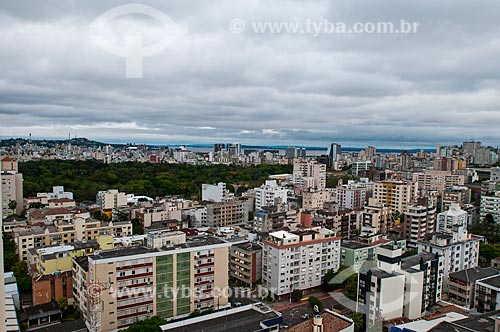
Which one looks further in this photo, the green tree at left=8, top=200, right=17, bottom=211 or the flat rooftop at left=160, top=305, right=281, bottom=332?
the green tree at left=8, top=200, right=17, bottom=211

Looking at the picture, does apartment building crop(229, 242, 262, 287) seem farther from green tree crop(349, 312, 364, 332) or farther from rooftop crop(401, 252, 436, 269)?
rooftop crop(401, 252, 436, 269)

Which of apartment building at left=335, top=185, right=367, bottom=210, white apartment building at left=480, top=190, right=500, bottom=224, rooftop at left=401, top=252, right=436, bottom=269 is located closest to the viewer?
rooftop at left=401, top=252, right=436, bottom=269

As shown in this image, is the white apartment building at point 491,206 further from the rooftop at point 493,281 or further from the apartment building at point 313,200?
the rooftop at point 493,281

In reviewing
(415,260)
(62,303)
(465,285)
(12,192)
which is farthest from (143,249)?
(12,192)

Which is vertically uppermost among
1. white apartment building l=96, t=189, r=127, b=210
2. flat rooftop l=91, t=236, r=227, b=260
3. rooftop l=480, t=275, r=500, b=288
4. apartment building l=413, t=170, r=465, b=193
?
apartment building l=413, t=170, r=465, b=193

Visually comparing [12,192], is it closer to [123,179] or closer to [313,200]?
[123,179]

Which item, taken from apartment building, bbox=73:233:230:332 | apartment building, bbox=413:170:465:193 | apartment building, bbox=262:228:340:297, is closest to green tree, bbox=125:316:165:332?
apartment building, bbox=73:233:230:332
